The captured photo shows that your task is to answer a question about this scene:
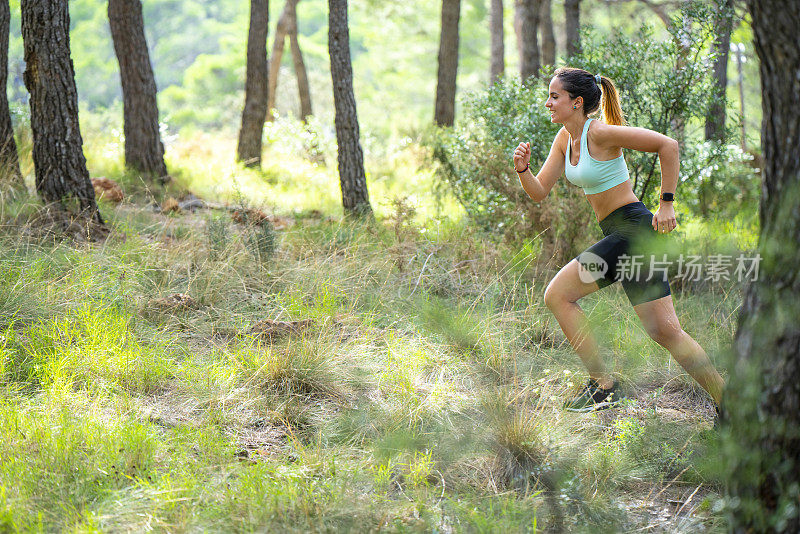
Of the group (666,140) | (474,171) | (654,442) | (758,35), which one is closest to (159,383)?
(654,442)

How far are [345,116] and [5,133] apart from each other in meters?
3.62

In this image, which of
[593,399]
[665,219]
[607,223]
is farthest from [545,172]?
[593,399]

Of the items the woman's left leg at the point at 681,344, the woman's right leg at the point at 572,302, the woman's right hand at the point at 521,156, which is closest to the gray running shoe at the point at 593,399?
the woman's right leg at the point at 572,302

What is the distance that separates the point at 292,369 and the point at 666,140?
95.3 inches

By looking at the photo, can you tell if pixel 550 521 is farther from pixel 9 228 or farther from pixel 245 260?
pixel 9 228

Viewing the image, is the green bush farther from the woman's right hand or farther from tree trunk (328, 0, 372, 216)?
the woman's right hand

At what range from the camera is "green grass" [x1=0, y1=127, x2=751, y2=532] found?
2.94 metres

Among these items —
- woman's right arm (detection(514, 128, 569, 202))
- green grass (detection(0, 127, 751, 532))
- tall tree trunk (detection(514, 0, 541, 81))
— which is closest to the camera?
green grass (detection(0, 127, 751, 532))

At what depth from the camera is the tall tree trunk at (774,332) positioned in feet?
6.93

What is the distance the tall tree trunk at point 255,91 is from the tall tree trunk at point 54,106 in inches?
201

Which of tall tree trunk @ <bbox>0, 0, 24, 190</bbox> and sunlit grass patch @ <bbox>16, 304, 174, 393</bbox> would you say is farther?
tall tree trunk @ <bbox>0, 0, 24, 190</bbox>

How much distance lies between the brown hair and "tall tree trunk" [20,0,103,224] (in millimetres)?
4290

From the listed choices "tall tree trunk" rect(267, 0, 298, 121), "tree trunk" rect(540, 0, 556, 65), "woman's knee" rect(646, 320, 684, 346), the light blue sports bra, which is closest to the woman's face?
the light blue sports bra

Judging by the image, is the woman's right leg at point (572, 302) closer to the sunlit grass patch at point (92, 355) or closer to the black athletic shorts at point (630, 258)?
the black athletic shorts at point (630, 258)
